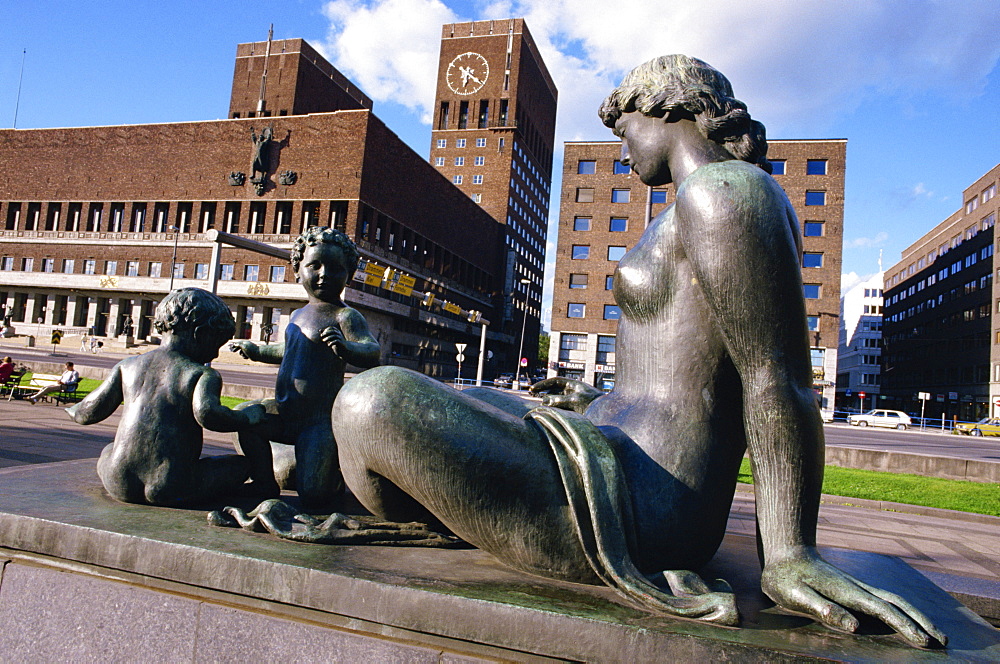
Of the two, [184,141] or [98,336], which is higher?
[184,141]

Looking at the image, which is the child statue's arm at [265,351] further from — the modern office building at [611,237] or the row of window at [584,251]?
the row of window at [584,251]

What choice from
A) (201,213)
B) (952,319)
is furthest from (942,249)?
(201,213)

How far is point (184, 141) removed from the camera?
55.2m

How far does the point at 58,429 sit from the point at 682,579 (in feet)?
41.5

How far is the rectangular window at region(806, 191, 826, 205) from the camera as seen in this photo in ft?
153

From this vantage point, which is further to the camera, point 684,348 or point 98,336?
point 98,336

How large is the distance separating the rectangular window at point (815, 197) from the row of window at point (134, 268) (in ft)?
128

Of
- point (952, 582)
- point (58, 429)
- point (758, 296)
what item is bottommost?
point (58, 429)

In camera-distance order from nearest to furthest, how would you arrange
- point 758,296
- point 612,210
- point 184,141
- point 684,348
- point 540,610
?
point 540,610 → point 758,296 → point 684,348 → point 612,210 → point 184,141

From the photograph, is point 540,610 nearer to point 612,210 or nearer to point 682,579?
point 682,579

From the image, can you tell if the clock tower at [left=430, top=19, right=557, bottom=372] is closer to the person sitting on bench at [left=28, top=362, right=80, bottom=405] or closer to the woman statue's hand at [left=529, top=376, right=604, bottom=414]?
the person sitting on bench at [left=28, top=362, right=80, bottom=405]

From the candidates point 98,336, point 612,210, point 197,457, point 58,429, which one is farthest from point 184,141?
point 197,457

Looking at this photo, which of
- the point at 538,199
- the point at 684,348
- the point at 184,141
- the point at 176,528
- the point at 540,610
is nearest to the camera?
the point at 540,610

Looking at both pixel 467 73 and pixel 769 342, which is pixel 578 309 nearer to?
pixel 769 342
